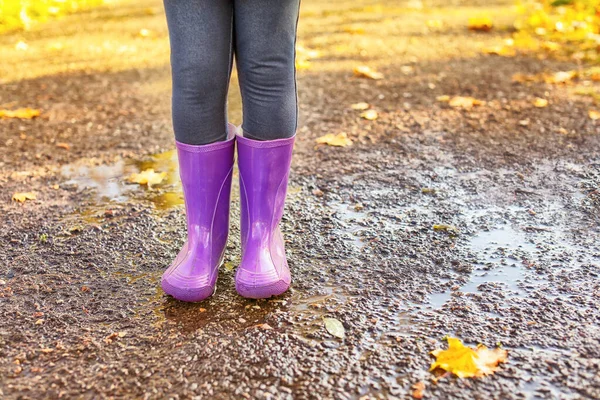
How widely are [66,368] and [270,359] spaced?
0.55m

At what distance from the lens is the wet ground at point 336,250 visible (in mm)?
1841

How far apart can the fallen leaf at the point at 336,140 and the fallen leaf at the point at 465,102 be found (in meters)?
0.83

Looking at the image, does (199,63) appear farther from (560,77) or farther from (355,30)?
(355,30)

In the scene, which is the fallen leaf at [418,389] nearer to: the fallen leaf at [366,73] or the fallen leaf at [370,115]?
the fallen leaf at [370,115]

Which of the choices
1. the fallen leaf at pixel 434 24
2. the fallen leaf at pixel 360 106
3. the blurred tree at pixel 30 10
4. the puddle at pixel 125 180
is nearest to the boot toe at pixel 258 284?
the puddle at pixel 125 180

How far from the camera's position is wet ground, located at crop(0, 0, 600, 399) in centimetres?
184

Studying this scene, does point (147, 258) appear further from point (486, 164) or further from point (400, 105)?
point (400, 105)

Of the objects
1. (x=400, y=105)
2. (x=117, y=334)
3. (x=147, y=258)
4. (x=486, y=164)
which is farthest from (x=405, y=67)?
(x=117, y=334)

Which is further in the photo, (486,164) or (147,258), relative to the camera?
(486,164)

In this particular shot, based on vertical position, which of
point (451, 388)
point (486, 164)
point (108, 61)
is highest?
point (451, 388)

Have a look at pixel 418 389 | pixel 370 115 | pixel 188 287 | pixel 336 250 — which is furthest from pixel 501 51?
pixel 418 389

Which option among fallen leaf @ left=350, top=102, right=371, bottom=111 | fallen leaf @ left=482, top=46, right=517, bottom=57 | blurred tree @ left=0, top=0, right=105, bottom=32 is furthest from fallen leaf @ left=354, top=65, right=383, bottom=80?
blurred tree @ left=0, top=0, right=105, bottom=32

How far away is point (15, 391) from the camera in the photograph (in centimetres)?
178

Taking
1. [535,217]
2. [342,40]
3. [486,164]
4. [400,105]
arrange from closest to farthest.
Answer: [535,217] → [486,164] → [400,105] → [342,40]
